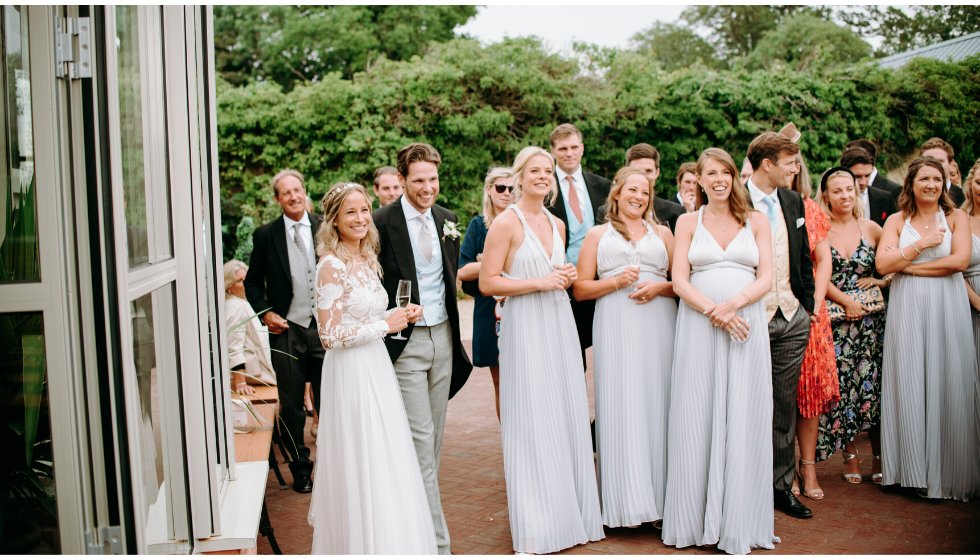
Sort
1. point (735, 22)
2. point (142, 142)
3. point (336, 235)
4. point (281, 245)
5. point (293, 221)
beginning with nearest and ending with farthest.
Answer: point (142, 142), point (336, 235), point (281, 245), point (293, 221), point (735, 22)

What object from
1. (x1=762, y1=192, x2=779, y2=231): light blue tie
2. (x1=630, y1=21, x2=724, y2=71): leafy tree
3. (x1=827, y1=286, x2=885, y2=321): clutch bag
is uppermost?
(x1=630, y1=21, x2=724, y2=71): leafy tree

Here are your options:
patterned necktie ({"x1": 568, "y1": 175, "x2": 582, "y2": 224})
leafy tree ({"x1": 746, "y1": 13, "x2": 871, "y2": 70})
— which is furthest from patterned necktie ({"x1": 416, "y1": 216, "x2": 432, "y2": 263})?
leafy tree ({"x1": 746, "y1": 13, "x2": 871, "y2": 70})

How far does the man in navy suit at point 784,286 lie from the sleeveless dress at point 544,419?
1.20 metres

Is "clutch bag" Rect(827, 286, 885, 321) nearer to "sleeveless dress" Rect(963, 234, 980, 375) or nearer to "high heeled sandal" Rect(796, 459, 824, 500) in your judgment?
"sleeveless dress" Rect(963, 234, 980, 375)

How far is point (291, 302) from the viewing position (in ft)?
19.0

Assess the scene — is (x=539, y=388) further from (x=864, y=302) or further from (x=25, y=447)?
(x=25, y=447)

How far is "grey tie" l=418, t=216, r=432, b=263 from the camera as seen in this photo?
4.42 meters

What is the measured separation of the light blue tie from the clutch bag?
89cm

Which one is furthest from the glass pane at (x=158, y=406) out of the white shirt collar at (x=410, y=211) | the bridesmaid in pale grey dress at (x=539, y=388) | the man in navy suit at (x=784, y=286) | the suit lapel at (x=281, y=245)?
the man in navy suit at (x=784, y=286)

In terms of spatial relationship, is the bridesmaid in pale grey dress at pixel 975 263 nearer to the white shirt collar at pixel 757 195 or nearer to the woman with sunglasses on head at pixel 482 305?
the white shirt collar at pixel 757 195

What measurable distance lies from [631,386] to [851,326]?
177cm

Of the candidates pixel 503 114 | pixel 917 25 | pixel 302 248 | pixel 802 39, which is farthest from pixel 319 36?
pixel 302 248

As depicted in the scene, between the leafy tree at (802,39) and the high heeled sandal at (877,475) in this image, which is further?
the leafy tree at (802,39)

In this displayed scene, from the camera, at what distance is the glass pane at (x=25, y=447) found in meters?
2.19
